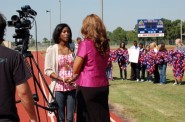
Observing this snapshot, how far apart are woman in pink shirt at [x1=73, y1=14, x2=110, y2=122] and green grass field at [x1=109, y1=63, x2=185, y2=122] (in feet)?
12.0

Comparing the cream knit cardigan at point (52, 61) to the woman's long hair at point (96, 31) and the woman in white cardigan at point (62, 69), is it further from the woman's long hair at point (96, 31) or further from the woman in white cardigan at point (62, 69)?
the woman's long hair at point (96, 31)

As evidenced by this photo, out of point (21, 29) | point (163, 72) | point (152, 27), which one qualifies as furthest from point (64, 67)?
point (152, 27)

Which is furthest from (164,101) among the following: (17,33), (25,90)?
(25,90)

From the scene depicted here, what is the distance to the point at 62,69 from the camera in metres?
5.76

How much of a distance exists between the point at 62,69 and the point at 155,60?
10279 mm

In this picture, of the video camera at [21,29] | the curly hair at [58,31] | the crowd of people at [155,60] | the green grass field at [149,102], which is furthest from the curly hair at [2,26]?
the crowd of people at [155,60]

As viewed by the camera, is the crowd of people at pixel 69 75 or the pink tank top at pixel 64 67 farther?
the pink tank top at pixel 64 67

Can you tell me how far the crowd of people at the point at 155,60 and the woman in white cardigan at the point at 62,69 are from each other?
8.75 meters

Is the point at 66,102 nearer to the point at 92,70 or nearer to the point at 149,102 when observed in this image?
the point at 92,70

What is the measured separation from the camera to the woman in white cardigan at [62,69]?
5.70 metres

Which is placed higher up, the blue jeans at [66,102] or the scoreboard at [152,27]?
the scoreboard at [152,27]

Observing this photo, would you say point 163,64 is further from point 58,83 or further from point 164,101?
point 58,83

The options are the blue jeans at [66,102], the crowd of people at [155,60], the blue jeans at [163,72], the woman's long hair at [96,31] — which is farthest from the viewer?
the blue jeans at [163,72]

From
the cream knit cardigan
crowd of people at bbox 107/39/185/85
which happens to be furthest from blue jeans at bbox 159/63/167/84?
the cream knit cardigan
